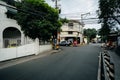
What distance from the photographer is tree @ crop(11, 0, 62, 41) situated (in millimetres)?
20797

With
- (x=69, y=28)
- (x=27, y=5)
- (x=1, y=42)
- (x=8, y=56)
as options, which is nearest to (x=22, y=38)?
(x=1, y=42)

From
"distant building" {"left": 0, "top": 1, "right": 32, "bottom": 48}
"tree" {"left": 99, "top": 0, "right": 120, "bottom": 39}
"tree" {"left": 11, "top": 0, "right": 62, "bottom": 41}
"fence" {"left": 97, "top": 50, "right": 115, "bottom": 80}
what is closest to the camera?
"fence" {"left": 97, "top": 50, "right": 115, "bottom": 80}

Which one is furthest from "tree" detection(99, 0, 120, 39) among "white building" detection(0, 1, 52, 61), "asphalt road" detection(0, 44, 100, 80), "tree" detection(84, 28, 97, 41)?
"tree" detection(84, 28, 97, 41)

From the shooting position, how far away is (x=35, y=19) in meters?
21.1

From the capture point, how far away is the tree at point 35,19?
68.2 ft

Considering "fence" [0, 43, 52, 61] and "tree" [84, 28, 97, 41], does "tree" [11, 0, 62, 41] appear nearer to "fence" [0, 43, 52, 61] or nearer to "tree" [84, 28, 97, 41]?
"fence" [0, 43, 52, 61]

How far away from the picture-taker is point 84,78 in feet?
28.2

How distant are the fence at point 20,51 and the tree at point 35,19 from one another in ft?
6.14

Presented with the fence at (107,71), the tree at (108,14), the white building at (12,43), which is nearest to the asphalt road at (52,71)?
the fence at (107,71)

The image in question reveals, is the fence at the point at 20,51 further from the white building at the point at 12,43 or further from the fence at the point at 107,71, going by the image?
the fence at the point at 107,71

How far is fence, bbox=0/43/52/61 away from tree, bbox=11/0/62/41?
6.14ft

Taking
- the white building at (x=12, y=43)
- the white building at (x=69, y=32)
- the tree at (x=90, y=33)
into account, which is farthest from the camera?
the tree at (x=90, y=33)

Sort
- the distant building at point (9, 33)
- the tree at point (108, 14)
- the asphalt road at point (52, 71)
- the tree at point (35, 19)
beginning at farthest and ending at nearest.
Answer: the tree at point (108, 14) → the distant building at point (9, 33) → the tree at point (35, 19) → the asphalt road at point (52, 71)

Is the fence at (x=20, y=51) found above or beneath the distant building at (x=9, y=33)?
beneath
